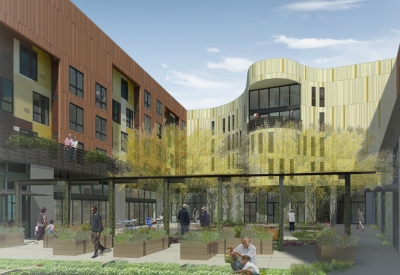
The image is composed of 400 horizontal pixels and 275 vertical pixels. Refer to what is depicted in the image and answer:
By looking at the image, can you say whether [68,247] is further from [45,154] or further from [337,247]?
[45,154]

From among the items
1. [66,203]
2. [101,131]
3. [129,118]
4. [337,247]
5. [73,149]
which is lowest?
[337,247]

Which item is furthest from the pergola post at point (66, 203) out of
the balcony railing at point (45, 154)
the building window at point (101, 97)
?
the building window at point (101, 97)

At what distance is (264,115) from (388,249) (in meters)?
33.9

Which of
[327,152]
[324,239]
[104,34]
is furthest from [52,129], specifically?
[324,239]

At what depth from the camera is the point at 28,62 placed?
3347cm

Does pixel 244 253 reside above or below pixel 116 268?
above

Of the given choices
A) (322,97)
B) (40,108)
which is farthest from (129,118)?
(322,97)

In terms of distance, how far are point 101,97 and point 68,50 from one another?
7136 mm

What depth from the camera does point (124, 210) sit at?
45250mm

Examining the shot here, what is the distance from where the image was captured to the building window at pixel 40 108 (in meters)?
34.4

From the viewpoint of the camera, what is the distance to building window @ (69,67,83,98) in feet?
125

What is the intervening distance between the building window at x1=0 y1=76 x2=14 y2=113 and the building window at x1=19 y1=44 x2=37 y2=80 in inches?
72.3

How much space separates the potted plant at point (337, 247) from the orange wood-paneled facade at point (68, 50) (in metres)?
21.3

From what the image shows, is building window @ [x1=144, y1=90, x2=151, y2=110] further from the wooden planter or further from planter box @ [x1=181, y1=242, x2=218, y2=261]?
planter box @ [x1=181, y1=242, x2=218, y2=261]
